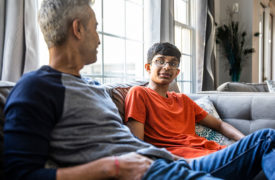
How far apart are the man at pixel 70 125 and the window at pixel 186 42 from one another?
9.40 feet

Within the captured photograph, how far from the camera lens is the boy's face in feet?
5.06

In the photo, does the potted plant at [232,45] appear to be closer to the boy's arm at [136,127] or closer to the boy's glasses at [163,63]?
the boy's glasses at [163,63]

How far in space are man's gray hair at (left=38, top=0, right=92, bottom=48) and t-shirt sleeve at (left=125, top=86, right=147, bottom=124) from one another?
0.55 metres

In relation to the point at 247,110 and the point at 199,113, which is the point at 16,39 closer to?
the point at 199,113

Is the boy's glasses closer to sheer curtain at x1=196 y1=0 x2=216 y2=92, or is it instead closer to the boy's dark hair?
the boy's dark hair

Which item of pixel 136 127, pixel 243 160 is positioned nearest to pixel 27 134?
pixel 136 127

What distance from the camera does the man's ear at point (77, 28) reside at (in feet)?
2.97

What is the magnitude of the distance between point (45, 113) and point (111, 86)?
74cm

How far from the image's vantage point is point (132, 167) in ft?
2.50

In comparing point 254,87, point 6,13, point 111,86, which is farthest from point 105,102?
point 254,87

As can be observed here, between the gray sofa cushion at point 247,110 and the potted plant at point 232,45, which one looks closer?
the gray sofa cushion at point 247,110

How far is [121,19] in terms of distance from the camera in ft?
8.18

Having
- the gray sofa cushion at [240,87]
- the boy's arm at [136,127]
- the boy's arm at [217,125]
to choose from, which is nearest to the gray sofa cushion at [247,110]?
the boy's arm at [217,125]

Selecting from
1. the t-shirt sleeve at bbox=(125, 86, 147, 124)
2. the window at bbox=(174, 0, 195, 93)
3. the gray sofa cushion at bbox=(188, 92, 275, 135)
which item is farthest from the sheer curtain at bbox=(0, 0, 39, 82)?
the window at bbox=(174, 0, 195, 93)
